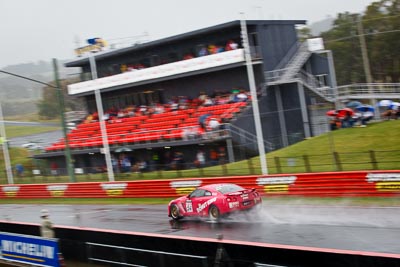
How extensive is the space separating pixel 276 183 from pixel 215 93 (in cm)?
1842

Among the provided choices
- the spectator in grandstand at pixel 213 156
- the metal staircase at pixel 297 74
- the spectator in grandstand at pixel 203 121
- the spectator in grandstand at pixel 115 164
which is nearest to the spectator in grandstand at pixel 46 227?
the spectator in grandstand at pixel 213 156

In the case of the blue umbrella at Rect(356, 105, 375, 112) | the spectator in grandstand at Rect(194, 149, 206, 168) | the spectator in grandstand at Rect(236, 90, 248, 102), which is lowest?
the spectator in grandstand at Rect(194, 149, 206, 168)

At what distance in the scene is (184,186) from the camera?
26.5 meters

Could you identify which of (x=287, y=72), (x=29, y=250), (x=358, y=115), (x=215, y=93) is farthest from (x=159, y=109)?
(x=29, y=250)

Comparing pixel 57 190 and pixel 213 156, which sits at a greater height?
pixel 213 156

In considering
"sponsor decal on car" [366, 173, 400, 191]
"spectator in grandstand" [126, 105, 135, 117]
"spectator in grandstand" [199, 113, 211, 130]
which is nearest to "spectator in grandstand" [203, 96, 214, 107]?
"spectator in grandstand" [199, 113, 211, 130]

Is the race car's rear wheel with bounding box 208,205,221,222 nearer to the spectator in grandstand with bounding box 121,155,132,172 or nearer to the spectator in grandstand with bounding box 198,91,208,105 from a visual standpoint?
the spectator in grandstand with bounding box 121,155,132,172

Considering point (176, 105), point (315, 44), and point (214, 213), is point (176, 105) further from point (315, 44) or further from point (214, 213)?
point (214, 213)

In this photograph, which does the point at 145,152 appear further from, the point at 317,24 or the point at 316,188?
the point at 317,24

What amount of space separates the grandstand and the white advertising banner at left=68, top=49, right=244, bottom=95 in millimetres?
76

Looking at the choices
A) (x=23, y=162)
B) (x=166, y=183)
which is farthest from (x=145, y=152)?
(x=23, y=162)

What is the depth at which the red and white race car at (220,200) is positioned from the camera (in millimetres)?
17219

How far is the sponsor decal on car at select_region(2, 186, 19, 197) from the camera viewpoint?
130 ft

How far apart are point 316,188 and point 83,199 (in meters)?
16.8
